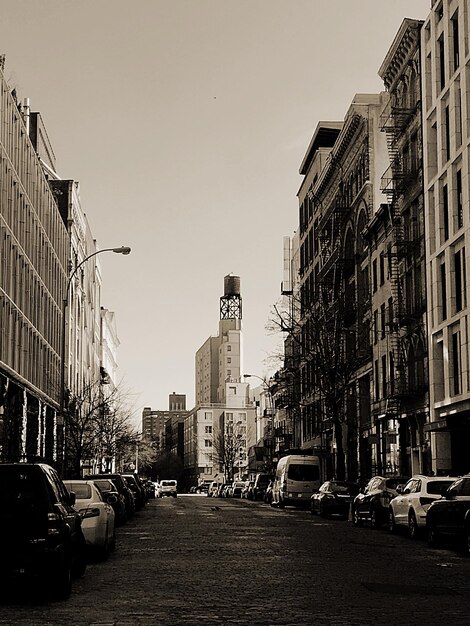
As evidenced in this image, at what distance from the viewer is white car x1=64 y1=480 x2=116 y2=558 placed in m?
19.5

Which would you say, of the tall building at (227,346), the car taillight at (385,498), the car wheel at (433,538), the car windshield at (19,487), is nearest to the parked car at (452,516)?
the car wheel at (433,538)

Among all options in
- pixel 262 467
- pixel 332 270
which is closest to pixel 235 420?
pixel 262 467

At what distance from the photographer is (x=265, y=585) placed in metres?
15.6

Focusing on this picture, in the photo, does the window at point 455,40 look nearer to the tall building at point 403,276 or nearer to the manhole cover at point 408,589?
the tall building at point 403,276

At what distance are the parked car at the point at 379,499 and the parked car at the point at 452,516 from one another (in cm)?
761

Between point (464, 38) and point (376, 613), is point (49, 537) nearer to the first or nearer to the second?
point (376, 613)

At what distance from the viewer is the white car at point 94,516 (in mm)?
19469

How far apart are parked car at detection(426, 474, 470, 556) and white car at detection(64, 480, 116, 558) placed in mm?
6965

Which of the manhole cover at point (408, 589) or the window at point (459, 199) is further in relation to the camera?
the window at point (459, 199)

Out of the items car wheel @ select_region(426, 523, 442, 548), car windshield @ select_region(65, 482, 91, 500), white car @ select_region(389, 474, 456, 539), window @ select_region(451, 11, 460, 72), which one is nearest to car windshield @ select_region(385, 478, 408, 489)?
white car @ select_region(389, 474, 456, 539)

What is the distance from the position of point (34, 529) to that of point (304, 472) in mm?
41471

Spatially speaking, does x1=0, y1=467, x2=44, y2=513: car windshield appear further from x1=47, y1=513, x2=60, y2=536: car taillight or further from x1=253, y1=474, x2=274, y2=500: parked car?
x1=253, y1=474, x2=274, y2=500: parked car

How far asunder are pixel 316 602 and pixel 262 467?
109 m

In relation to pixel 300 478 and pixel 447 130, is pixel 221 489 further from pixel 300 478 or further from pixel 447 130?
pixel 447 130
